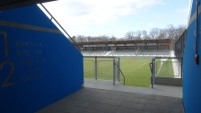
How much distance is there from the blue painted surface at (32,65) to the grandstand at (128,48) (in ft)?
78.2

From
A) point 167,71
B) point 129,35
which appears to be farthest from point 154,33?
point 167,71

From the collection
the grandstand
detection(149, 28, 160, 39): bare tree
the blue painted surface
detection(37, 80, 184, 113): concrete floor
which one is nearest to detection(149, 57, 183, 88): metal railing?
detection(37, 80, 184, 113): concrete floor

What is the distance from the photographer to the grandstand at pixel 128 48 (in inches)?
1143

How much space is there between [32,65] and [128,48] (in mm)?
30707

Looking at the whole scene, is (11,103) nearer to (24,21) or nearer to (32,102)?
(32,102)

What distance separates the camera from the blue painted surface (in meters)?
3.13

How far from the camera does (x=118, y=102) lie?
426 cm

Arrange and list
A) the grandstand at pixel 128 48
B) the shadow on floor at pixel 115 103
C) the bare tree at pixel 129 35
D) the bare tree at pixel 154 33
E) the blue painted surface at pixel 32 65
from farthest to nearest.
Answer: the bare tree at pixel 129 35, the bare tree at pixel 154 33, the grandstand at pixel 128 48, the shadow on floor at pixel 115 103, the blue painted surface at pixel 32 65

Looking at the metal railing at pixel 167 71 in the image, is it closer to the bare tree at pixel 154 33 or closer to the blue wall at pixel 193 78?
the blue wall at pixel 193 78

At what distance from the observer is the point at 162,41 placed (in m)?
27.5

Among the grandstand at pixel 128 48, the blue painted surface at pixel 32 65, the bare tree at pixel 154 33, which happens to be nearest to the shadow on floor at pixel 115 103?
the blue painted surface at pixel 32 65

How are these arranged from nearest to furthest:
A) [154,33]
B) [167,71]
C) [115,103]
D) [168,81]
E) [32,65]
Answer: [32,65] < [115,103] < [168,81] < [167,71] < [154,33]

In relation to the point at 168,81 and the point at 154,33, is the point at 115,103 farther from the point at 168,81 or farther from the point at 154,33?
the point at 154,33

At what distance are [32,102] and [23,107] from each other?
0.83ft
